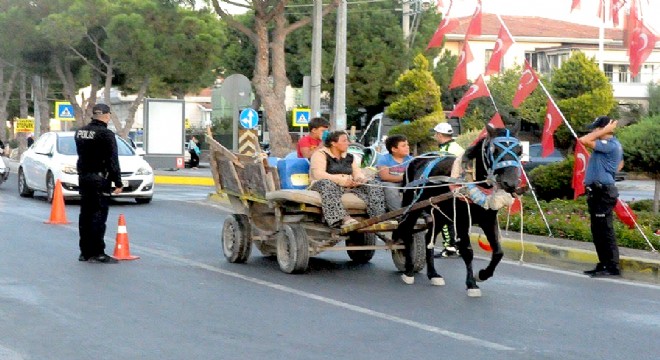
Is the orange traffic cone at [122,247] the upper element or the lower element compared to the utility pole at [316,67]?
lower

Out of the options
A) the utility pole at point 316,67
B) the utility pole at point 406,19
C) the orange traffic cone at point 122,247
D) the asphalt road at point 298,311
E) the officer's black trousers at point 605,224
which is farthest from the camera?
the utility pole at point 406,19


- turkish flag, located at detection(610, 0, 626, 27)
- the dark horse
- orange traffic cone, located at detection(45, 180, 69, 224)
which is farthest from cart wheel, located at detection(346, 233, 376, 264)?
orange traffic cone, located at detection(45, 180, 69, 224)

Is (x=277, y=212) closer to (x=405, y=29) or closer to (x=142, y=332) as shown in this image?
(x=142, y=332)

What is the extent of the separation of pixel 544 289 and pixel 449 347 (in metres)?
3.80

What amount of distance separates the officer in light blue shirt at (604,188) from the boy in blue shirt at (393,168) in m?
2.10

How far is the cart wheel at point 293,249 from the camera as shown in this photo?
12.6 metres

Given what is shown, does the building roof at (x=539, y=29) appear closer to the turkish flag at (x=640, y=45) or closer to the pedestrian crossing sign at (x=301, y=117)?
the pedestrian crossing sign at (x=301, y=117)

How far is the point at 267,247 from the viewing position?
14.3m

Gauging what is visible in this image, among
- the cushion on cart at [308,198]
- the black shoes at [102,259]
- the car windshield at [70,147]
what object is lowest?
the black shoes at [102,259]

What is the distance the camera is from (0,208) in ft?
72.1

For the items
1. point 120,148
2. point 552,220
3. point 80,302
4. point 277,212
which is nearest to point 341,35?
point 120,148

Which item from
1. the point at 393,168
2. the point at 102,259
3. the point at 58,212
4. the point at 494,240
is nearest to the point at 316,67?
the point at 58,212

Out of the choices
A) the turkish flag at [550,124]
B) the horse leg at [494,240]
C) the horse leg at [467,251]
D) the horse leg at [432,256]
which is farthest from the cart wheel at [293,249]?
the turkish flag at [550,124]

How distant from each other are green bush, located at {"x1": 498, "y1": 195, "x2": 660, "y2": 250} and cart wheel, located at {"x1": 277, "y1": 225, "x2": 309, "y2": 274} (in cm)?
479
